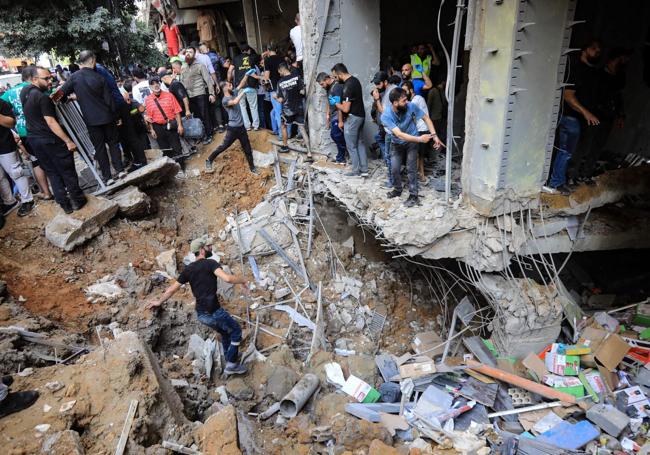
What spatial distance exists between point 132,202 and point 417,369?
18.0 ft

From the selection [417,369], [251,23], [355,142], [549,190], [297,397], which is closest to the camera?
[297,397]

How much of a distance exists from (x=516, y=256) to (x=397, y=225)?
66.1 inches

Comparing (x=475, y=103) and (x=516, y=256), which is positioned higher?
(x=475, y=103)

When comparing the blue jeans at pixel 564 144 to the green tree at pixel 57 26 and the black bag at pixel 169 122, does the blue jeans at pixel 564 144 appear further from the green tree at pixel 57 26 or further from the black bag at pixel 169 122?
the green tree at pixel 57 26

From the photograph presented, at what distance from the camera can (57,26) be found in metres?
10.9

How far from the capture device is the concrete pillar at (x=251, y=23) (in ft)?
43.0

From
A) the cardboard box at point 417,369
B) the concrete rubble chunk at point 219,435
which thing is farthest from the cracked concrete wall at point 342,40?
the concrete rubble chunk at point 219,435

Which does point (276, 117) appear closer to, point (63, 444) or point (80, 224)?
point (80, 224)

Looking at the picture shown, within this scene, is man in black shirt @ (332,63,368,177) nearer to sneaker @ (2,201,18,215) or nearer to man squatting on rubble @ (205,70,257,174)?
man squatting on rubble @ (205,70,257,174)

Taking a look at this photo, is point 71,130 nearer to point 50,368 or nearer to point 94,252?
point 94,252

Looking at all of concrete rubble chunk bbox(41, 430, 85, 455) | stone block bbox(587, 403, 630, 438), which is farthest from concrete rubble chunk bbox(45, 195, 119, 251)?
stone block bbox(587, 403, 630, 438)

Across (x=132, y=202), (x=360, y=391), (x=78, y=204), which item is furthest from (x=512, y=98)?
(x=78, y=204)

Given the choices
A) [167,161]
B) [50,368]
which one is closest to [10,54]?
[167,161]

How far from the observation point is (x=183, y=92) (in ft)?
27.9
